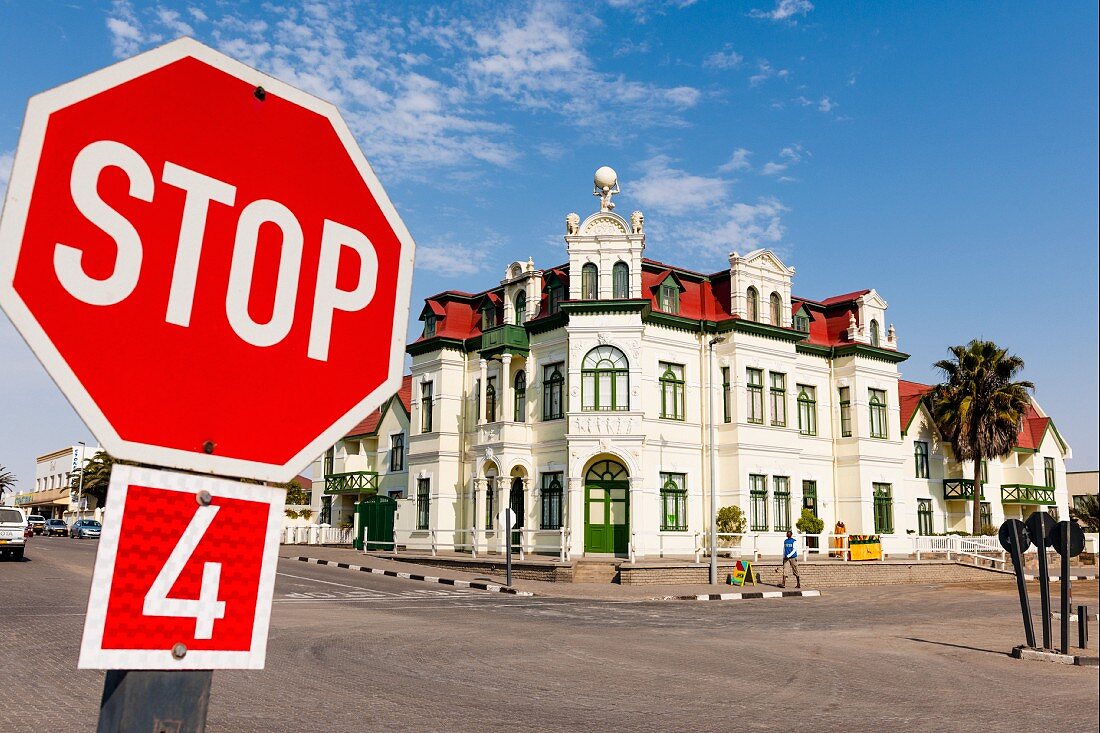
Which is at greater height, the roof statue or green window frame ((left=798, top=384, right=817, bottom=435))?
the roof statue

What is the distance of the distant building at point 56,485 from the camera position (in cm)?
9033

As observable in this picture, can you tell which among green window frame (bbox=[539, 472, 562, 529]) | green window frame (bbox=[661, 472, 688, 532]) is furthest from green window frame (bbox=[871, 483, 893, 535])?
green window frame (bbox=[539, 472, 562, 529])

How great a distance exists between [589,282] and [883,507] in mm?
16675

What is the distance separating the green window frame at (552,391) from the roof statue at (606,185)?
21.7ft

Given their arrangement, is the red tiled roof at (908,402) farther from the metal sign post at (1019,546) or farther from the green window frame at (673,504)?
the metal sign post at (1019,546)

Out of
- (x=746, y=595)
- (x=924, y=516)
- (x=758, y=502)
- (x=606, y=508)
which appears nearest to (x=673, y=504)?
(x=606, y=508)

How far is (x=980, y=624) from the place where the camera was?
1736 centimetres

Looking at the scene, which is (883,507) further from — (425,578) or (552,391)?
(425,578)

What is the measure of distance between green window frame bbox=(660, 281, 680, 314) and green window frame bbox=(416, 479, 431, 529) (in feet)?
40.3

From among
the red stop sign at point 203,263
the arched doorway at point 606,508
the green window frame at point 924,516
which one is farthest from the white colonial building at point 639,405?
the red stop sign at point 203,263

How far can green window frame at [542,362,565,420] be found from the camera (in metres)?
33.1

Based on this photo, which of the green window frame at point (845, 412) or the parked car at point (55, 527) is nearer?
the green window frame at point (845, 412)

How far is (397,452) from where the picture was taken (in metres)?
41.4

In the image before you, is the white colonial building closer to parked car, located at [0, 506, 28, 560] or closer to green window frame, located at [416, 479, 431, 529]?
green window frame, located at [416, 479, 431, 529]
